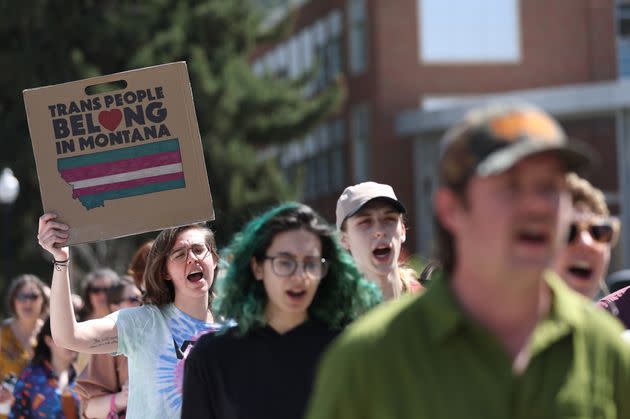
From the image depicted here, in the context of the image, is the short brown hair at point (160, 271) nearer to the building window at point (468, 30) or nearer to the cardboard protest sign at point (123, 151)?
the cardboard protest sign at point (123, 151)

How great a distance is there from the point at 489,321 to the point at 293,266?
126 centimetres

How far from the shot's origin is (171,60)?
1192 inches

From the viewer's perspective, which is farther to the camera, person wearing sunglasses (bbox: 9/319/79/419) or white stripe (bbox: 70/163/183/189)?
person wearing sunglasses (bbox: 9/319/79/419)

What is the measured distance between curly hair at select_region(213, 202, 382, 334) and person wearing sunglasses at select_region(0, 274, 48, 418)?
6992 millimetres

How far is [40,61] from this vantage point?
31.2 m

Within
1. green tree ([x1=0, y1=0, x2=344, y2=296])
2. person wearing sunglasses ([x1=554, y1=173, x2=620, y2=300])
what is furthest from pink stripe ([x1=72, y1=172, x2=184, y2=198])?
green tree ([x1=0, y1=0, x2=344, y2=296])

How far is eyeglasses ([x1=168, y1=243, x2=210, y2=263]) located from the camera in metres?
5.98

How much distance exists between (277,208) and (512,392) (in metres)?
1.54

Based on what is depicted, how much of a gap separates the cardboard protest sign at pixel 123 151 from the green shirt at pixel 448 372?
2.64 m

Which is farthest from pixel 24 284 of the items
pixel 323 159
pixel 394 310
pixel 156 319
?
pixel 323 159

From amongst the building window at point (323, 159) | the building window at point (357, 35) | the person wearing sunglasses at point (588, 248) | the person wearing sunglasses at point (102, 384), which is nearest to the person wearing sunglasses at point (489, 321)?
the person wearing sunglasses at point (588, 248)

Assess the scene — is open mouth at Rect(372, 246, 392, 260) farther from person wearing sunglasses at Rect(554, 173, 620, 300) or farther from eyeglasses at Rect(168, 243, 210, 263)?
person wearing sunglasses at Rect(554, 173, 620, 300)

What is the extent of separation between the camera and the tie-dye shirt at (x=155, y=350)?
5684mm

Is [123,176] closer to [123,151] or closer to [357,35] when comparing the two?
[123,151]
